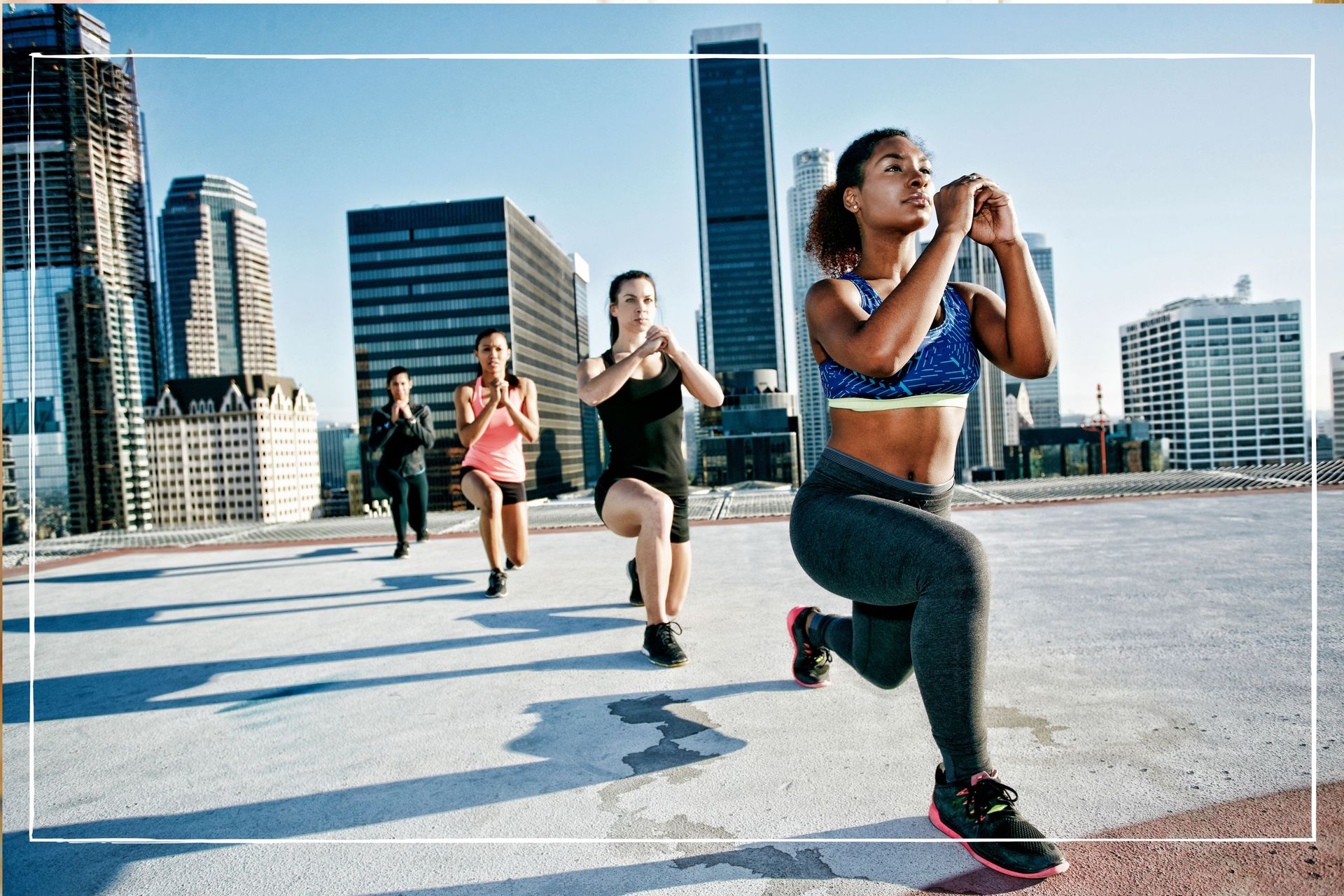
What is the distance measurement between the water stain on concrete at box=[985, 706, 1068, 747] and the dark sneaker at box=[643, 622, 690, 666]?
39.9 inches

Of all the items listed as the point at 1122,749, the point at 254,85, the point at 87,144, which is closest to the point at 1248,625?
the point at 1122,749

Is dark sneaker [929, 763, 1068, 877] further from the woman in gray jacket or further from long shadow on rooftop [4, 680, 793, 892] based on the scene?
the woman in gray jacket

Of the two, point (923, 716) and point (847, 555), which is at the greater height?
point (847, 555)

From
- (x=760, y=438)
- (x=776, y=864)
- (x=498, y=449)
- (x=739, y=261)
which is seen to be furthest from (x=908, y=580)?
(x=739, y=261)

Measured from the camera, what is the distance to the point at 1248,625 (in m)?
2.56

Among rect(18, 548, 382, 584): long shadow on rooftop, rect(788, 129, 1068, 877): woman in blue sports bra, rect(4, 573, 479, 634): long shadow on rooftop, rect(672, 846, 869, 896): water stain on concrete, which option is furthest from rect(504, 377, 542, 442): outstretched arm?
rect(672, 846, 869, 896): water stain on concrete

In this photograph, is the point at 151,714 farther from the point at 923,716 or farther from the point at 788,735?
the point at 923,716

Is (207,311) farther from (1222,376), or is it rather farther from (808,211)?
(1222,376)

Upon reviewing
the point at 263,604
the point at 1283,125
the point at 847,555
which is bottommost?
the point at 263,604

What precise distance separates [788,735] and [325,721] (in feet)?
4.51

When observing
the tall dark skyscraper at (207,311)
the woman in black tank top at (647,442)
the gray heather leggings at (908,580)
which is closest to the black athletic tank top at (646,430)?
the woman in black tank top at (647,442)

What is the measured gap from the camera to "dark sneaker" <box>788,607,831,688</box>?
2.18 m

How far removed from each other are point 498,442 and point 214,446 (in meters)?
3.93

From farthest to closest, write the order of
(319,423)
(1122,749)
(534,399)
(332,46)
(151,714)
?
(534,399) → (319,423) → (151,714) → (332,46) → (1122,749)
